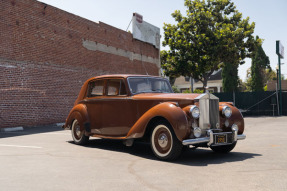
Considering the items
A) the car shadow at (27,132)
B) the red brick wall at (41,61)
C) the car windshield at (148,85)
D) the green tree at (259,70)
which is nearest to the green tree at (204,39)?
the red brick wall at (41,61)

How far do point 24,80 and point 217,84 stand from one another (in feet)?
138

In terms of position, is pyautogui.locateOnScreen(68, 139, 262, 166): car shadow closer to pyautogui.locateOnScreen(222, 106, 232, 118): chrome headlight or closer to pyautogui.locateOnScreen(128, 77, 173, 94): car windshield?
pyautogui.locateOnScreen(222, 106, 232, 118): chrome headlight

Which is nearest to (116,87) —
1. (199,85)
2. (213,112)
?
(213,112)

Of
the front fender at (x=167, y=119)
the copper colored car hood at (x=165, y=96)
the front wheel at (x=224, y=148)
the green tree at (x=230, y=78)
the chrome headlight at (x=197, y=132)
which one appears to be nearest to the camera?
the front fender at (x=167, y=119)

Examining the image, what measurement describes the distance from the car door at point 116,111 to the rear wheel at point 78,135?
727 millimetres

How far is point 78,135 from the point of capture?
26.7ft

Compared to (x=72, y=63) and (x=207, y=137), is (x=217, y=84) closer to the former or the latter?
(x=72, y=63)

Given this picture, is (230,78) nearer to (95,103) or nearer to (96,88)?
(96,88)

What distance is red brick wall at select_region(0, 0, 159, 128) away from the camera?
12.9 meters

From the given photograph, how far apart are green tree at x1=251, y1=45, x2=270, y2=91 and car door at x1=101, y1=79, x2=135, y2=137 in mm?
45741

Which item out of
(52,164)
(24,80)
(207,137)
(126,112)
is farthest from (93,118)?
(24,80)

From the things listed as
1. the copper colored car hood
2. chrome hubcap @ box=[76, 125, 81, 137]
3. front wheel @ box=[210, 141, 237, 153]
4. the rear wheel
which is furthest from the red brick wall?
front wheel @ box=[210, 141, 237, 153]

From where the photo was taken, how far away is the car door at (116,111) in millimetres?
6867

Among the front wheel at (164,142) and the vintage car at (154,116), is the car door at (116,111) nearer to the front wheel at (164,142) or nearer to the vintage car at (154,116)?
the vintage car at (154,116)
